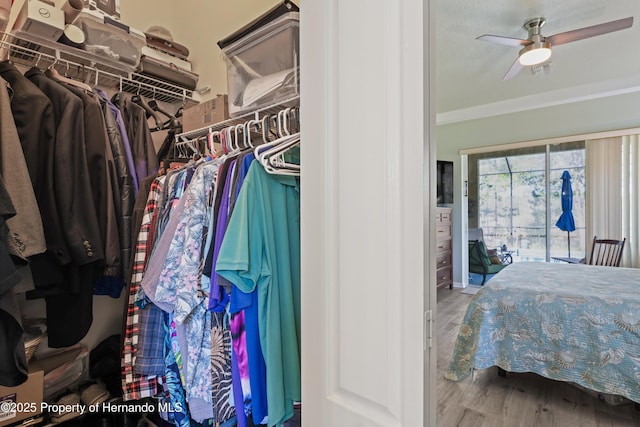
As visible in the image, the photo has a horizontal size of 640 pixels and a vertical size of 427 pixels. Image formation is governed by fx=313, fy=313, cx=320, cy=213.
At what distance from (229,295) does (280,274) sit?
0.52ft

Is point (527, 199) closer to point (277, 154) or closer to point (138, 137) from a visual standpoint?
point (277, 154)

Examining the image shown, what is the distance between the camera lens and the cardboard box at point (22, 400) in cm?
113

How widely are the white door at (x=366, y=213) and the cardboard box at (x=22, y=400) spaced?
3.81 feet

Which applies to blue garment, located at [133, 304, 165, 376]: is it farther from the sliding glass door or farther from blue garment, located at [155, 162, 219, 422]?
the sliding glass door

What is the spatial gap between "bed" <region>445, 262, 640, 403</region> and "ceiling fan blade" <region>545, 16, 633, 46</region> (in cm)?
176

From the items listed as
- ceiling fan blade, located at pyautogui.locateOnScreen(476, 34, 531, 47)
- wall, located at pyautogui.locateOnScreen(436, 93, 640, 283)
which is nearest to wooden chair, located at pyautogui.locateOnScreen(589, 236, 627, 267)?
wall, located at pyautogui.locateOnScreen(436, 93, 640, 283)

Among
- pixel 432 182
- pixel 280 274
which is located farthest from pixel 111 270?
pixel 432 182

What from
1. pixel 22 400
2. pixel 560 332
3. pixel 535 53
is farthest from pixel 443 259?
pixel 22 400

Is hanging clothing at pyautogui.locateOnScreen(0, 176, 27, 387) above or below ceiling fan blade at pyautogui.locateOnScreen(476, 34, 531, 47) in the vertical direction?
below

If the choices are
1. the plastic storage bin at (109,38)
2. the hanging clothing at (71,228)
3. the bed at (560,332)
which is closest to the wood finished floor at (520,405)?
the bed at (560,332)

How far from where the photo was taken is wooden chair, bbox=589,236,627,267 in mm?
3742

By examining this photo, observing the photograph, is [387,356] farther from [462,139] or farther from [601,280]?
[462,139]

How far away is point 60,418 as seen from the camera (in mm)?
1338

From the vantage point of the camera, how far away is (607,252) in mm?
3830
